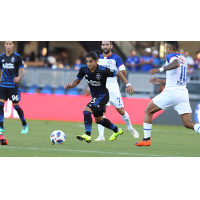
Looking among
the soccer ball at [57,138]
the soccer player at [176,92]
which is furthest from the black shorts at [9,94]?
the soccer player at [176,92]

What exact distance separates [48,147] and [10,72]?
360 centimetres

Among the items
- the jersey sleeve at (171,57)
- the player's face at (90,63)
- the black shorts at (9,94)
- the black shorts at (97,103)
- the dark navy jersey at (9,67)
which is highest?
the jersey sleeve at (171,57)

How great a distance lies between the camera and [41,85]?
20062 mm

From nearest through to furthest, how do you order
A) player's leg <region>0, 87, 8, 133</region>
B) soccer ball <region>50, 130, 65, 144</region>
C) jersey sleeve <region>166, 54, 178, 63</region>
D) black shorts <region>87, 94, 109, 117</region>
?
1. jersey sleeve <region>166, 54, 178, 63</region>
2. black shorts <region>87, 94, 109, 117</region>
3. soccer ball <region>50, 130, 65, 144</region>
4. player's leg <region>0, 87, 8, 133</region>

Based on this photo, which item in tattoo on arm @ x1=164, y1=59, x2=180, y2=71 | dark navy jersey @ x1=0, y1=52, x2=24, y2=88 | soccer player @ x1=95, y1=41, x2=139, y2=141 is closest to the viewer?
tattoo on arm @ x1=164, y1=59, x2=180, y2=71

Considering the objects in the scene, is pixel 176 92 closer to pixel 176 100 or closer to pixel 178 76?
pixel 176 100

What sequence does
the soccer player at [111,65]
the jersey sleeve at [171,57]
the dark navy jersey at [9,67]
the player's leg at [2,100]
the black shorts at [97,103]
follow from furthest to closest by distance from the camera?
the dark navy jersey at [9,67] < the player's leg at [2,100] < the soccer player at [111,65] < the black shorts at [97,103] < the jersey sleeve at [171,57]

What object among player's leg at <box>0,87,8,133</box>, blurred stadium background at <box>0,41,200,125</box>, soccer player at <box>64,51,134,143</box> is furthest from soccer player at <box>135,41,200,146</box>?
blurred stadium background at <box>0,41,200,125</box>

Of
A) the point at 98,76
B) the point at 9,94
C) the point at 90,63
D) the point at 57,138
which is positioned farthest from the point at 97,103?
the point at 9,94

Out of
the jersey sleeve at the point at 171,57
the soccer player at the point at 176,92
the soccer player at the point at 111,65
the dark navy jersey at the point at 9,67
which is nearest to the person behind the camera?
the jersey sleeve at the point at 171,57

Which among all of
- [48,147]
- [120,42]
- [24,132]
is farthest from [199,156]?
[120,42]

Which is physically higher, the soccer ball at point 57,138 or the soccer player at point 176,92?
the soccer player at point 176,92

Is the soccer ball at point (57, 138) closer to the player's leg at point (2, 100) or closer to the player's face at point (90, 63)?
the player's face at point (90, 63)

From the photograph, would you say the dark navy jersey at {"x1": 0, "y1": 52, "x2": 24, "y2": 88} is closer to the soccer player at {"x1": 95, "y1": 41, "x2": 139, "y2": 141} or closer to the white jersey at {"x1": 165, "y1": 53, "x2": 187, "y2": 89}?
the soccer player at {"x1": 95, "y1": 41, "x2": 139, "y2": 141}
